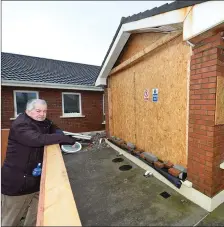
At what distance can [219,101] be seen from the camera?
2.40 meters

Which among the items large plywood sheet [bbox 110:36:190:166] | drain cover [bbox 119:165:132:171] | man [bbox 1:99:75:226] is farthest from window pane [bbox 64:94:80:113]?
man [bbox 1:99:75:226]

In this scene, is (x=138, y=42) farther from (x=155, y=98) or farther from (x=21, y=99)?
(x=21, y=99)

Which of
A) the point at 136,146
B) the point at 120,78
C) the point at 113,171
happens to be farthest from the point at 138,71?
the point at 113,171

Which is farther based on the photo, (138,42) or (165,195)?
(138,42)

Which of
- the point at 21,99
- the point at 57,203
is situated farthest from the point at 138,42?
the point at 21,99

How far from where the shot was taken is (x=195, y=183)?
276cm

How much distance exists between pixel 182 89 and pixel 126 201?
8.27 feet

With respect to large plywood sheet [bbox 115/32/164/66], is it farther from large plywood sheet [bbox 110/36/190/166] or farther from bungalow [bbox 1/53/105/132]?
bungalow [bbox 1/53/105/132]

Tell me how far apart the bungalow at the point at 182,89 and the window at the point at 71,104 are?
616 cm

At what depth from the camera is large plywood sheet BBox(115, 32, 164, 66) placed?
13.3 feet

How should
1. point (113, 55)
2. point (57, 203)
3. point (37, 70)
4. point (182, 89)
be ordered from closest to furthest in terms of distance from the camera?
point (57, 203) → point (182, 89) → point (113, 55) → point (37, 70)

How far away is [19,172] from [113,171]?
235 cm

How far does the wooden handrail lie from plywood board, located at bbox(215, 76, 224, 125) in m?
2.40

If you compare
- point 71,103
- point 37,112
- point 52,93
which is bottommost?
point 37,112
